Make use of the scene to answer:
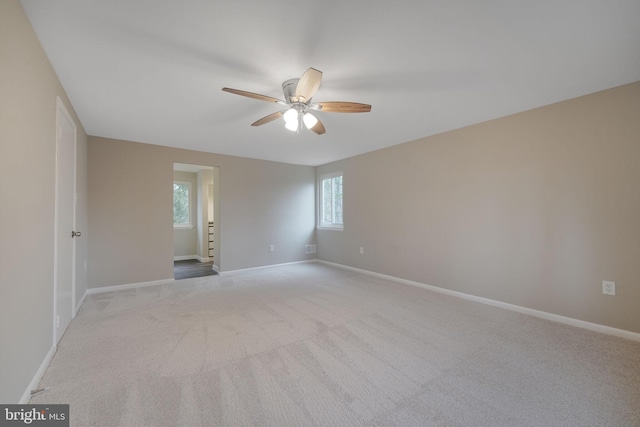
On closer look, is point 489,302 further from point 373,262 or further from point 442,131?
point 442,131

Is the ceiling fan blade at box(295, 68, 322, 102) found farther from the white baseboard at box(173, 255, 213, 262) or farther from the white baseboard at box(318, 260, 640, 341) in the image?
the white baseboard at box(173, 255, 213, 262)

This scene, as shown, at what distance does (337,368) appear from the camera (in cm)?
187

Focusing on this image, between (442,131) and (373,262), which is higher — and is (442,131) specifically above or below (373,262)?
above

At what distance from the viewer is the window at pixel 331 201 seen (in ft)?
18.7

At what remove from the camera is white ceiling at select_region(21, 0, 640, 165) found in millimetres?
1496

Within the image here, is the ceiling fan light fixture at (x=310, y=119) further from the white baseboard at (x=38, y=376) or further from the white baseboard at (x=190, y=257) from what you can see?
the white baseboard at (x=190, y=257)

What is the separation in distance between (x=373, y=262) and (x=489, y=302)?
6.35ft

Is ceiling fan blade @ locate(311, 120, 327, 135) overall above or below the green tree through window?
above

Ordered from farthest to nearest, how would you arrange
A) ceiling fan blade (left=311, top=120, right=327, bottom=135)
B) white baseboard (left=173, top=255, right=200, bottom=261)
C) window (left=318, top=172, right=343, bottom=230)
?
white baseboard (left=173, top=255, right=200, bottom=261)
window (left=318, top=172, right=343, bottom=230)
ceiling fan blade (left=311, top=120, right=327, bottom=135)

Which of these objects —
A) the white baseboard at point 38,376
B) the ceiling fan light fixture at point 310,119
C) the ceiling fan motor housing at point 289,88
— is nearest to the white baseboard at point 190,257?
the white baseboard at point 38,376

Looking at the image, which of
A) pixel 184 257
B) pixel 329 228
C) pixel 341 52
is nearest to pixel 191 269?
pixel 184 257

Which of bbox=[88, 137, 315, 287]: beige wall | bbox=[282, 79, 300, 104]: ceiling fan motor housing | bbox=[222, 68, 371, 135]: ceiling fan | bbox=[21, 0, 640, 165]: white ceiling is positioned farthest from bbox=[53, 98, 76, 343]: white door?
bbox=[282, 79, 300, 104]: ceiling fan motor housing

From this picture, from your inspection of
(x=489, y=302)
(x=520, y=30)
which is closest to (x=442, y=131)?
(x=520, y=30)

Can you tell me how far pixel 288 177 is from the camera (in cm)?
571
